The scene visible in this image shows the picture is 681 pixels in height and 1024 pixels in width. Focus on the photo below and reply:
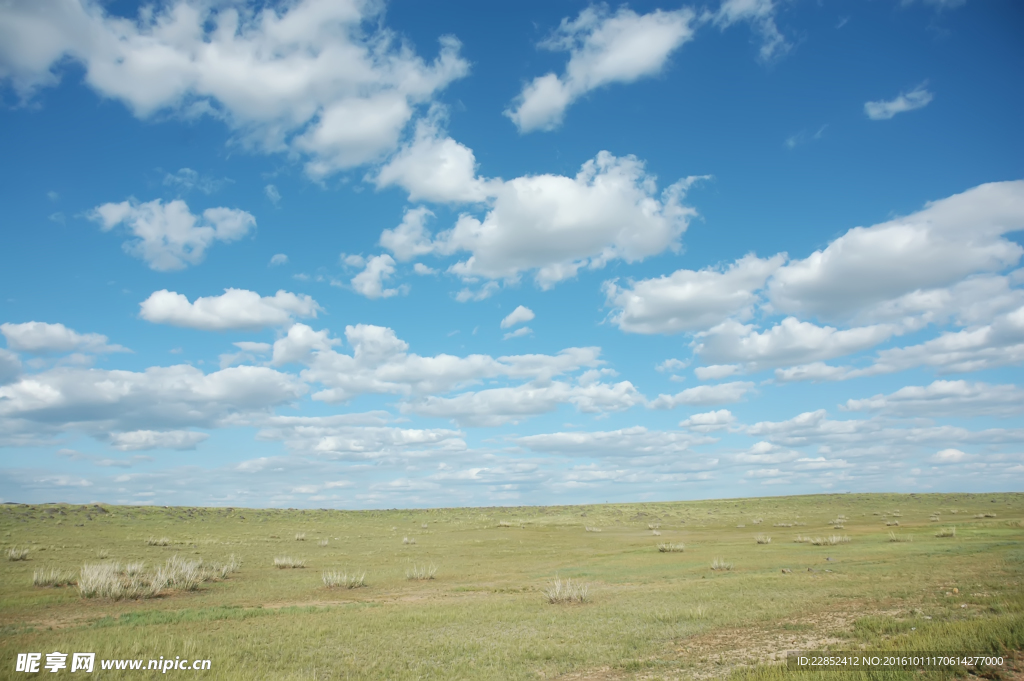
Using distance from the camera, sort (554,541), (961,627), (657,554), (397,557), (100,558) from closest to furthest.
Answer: (961,627)
(100,558)
(657,554)
(397,557)
(554,541)

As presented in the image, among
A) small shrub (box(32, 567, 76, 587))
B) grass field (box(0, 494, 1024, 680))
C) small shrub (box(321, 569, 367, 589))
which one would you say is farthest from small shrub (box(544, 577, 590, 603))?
small shrub (box(32, 567, 76, 587))

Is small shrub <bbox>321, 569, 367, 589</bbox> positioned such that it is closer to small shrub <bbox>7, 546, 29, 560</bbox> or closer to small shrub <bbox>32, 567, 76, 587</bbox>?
small shrub <bbox>32, 567, 76, 587</bbox>

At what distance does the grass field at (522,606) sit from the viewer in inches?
468

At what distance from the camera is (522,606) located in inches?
748

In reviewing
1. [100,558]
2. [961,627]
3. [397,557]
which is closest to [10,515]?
[100,558]

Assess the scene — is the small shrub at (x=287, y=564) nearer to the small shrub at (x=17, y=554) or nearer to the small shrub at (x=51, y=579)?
the small shrub at (x=51, y=579)

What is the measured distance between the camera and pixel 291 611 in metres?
18.9

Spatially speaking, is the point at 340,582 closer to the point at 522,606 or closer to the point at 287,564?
the point at 287,564

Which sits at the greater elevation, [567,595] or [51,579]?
[51,579]

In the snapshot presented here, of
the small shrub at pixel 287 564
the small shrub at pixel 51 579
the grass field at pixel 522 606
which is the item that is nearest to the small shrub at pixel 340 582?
the grass field at pixel 522 606

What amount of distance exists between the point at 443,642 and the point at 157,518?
6252cm

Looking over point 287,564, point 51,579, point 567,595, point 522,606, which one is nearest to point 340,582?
point 287,564

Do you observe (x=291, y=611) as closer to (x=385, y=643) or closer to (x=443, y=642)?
(x=385, y=643)

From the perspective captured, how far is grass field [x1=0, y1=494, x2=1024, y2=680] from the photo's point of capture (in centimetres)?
1190
